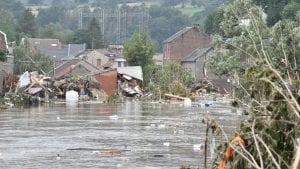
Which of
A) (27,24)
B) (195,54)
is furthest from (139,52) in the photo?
(27,24)

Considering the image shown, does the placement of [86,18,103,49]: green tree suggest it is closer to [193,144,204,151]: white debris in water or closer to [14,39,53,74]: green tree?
[14,39,53,74]: green tree

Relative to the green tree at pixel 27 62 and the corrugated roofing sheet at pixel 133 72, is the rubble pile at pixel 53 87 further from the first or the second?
the green tree at pixel 27 62

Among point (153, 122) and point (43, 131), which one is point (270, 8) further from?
point (43, 131)

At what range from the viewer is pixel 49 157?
69.6 ft

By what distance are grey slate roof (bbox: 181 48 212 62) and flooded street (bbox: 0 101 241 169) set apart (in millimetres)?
69196

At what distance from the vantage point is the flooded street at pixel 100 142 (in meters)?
20.3

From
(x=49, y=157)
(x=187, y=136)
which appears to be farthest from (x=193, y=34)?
(x=49, y=157)

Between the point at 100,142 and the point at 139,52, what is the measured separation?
219ft

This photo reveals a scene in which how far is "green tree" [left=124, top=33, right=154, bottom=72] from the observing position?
90.2 metres

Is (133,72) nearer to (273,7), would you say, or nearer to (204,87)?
(204,87)

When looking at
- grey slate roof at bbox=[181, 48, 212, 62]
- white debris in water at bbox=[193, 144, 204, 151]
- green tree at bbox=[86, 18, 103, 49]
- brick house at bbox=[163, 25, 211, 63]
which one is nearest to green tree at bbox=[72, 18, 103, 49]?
green tree at bbox=[86, 18, 103, 49]

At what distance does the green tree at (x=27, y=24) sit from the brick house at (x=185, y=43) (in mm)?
58102

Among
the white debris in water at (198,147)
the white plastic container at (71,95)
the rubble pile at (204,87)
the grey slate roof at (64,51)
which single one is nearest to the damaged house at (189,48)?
the rubble pile at (204,87)

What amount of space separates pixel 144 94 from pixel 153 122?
40.2m
